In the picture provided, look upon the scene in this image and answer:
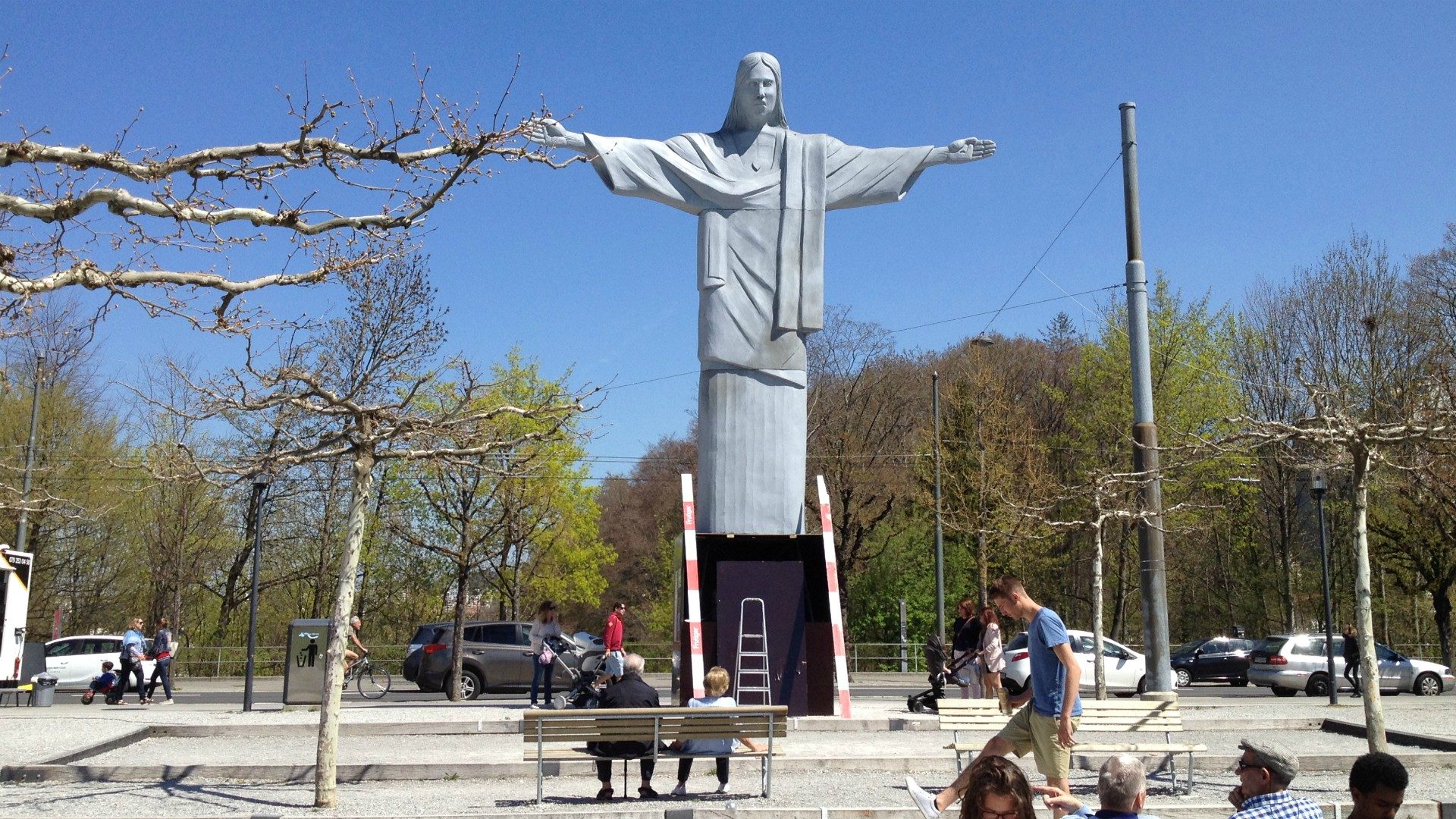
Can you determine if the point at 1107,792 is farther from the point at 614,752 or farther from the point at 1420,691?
the point at 1420,691

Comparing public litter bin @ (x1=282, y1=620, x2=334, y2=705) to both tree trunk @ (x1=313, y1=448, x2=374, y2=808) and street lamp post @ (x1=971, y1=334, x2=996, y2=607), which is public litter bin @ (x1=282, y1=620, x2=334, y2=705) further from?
street lamp post @ (x1=971, y1=334, x2=996, y2=607)

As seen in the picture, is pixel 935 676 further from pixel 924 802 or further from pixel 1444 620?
pixel 1444 620

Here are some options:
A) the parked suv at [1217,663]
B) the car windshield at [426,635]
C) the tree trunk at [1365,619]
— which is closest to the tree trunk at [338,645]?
the tree trunk at [1365,619]

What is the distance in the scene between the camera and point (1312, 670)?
1043 inches

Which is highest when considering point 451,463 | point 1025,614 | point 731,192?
point 731,192

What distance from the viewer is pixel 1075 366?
135 feet

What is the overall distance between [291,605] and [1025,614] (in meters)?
37.6

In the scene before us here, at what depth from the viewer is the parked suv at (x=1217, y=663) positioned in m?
32.0

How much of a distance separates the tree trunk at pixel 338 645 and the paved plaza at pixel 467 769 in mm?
253

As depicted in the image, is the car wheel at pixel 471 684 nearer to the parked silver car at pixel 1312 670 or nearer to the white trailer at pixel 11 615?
the white trailer at pixel 11 615

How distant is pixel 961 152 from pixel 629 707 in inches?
408

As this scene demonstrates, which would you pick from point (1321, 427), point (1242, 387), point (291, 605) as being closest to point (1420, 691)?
point (1242, 387)

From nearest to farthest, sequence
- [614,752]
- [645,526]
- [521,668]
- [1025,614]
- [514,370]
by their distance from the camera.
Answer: [1025,614], [614,752], [521,668], [514,370], [645,526]

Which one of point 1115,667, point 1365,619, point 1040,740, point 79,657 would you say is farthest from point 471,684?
point 1040,740
